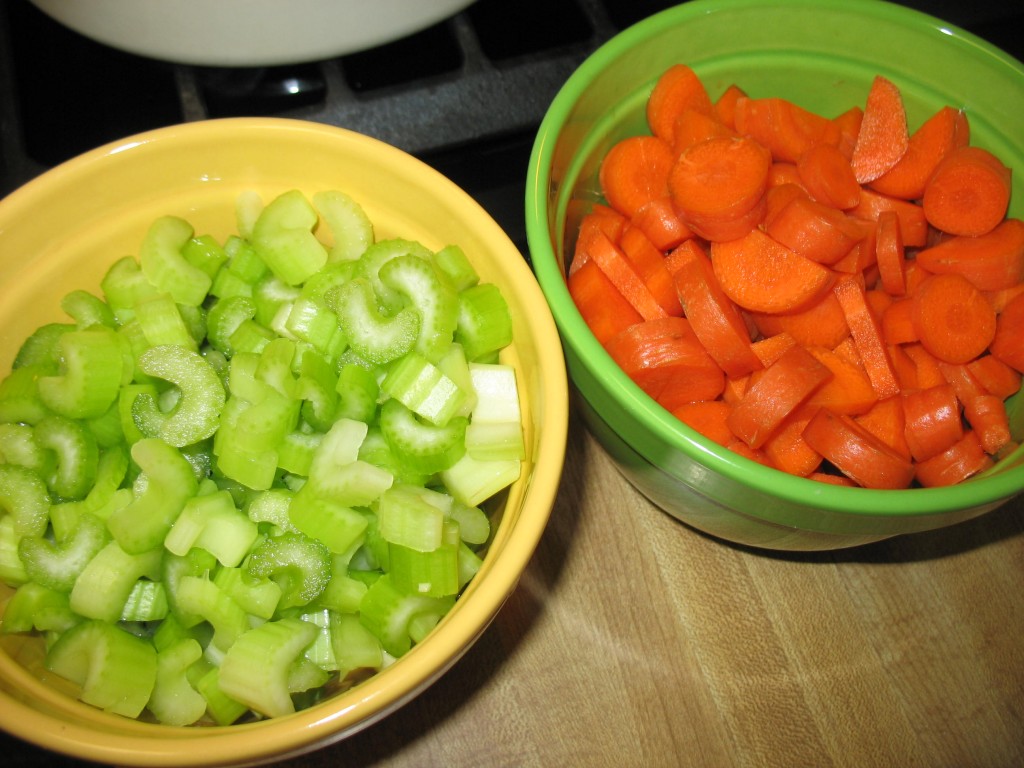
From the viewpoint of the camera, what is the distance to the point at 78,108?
1.08 m

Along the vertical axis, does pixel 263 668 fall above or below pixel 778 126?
below

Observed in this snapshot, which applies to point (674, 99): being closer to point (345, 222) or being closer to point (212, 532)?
point (345, 222)

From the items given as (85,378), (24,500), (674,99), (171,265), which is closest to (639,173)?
(674,99)

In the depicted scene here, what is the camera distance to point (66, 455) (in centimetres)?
81

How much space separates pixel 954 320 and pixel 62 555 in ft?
3.19

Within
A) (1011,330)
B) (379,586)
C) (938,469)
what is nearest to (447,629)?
(379,586)

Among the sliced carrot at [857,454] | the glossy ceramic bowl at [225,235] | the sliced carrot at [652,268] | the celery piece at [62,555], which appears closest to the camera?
the glossy ceramic bowl at [225,235]

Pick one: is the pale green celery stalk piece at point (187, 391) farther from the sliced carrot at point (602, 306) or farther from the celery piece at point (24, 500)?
the sliced carrot at point (602, 306)

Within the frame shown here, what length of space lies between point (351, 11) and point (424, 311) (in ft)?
1.28

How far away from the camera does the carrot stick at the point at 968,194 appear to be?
994mm

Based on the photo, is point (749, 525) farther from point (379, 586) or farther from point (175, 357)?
point (175, 357)

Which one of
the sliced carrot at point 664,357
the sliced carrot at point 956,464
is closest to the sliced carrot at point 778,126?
the sliced carrot at point 664,357

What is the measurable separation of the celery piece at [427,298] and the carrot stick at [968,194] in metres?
0.63

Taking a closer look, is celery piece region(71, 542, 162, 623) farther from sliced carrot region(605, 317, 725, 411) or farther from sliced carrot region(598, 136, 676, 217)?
sliced carrot region(598, 136, 676, 217)
